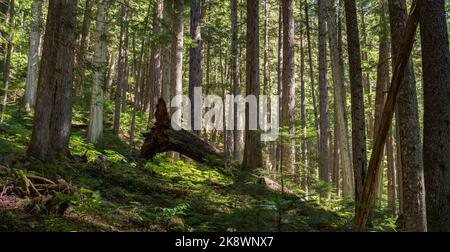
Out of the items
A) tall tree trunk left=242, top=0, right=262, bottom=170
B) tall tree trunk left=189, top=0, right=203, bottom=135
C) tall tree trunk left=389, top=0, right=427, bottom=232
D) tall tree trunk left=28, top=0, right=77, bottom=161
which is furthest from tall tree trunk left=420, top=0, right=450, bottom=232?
tall tree trunk left=189, top=0, right=203, bottom=135

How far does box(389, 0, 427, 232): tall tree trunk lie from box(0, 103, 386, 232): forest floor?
113cm

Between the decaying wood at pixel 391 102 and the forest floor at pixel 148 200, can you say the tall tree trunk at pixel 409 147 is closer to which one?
the forest floor at pixel 148 200

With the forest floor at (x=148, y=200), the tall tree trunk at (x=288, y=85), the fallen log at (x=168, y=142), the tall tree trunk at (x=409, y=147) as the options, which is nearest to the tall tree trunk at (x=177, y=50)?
the fallen log at (x=168, y=142)

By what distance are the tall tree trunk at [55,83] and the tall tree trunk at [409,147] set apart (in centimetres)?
686

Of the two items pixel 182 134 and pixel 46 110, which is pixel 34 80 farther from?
pixel 46 110

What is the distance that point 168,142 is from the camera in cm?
1246

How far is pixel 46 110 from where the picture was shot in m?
8.15

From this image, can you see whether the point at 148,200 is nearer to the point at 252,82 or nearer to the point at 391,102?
the point at 391,102

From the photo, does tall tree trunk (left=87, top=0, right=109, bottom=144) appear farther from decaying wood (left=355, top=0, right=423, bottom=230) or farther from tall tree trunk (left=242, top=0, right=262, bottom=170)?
decaying wood (left=355, top=0, right=423, bottom=230)

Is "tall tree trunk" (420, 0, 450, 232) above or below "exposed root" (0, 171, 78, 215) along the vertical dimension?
above

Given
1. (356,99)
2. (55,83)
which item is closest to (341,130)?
(356,99)

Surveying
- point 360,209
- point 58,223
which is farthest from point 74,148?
point 360,209

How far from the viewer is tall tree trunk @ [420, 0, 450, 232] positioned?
5.97m
